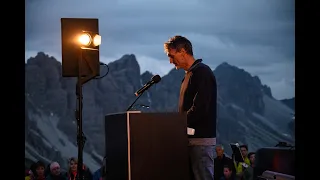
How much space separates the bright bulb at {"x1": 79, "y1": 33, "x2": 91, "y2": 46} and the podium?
3.80 feet

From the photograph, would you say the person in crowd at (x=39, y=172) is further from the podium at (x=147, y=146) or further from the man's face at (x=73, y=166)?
the podium at (x=147, y=146)

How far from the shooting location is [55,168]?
5.73 metres

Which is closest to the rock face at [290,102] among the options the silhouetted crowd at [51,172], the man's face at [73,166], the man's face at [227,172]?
the man's face at [227,172]

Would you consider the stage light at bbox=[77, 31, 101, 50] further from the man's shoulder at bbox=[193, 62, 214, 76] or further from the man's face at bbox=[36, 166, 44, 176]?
the man's face at bbox=[36, 166, 44, 176]

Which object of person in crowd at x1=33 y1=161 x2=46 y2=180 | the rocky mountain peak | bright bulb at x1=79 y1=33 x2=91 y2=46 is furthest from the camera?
the rocky mountain peak

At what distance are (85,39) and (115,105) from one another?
2.53 m

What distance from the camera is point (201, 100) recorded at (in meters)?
3.07

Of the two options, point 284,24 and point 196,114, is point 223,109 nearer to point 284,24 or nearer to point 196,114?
point 284,24

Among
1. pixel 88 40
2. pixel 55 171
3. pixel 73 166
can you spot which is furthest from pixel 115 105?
pixel 88 40

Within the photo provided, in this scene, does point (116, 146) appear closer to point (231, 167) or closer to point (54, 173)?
point (54, 173)

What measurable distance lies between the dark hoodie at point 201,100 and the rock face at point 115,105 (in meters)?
2.97

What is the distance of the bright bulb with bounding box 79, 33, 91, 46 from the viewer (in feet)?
13.2

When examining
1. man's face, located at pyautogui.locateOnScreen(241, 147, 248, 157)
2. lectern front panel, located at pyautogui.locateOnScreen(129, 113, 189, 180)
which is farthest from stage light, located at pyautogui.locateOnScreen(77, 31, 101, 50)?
man's face, located at pyautogui.locateOnScreen(241, 147, 248, 157)
